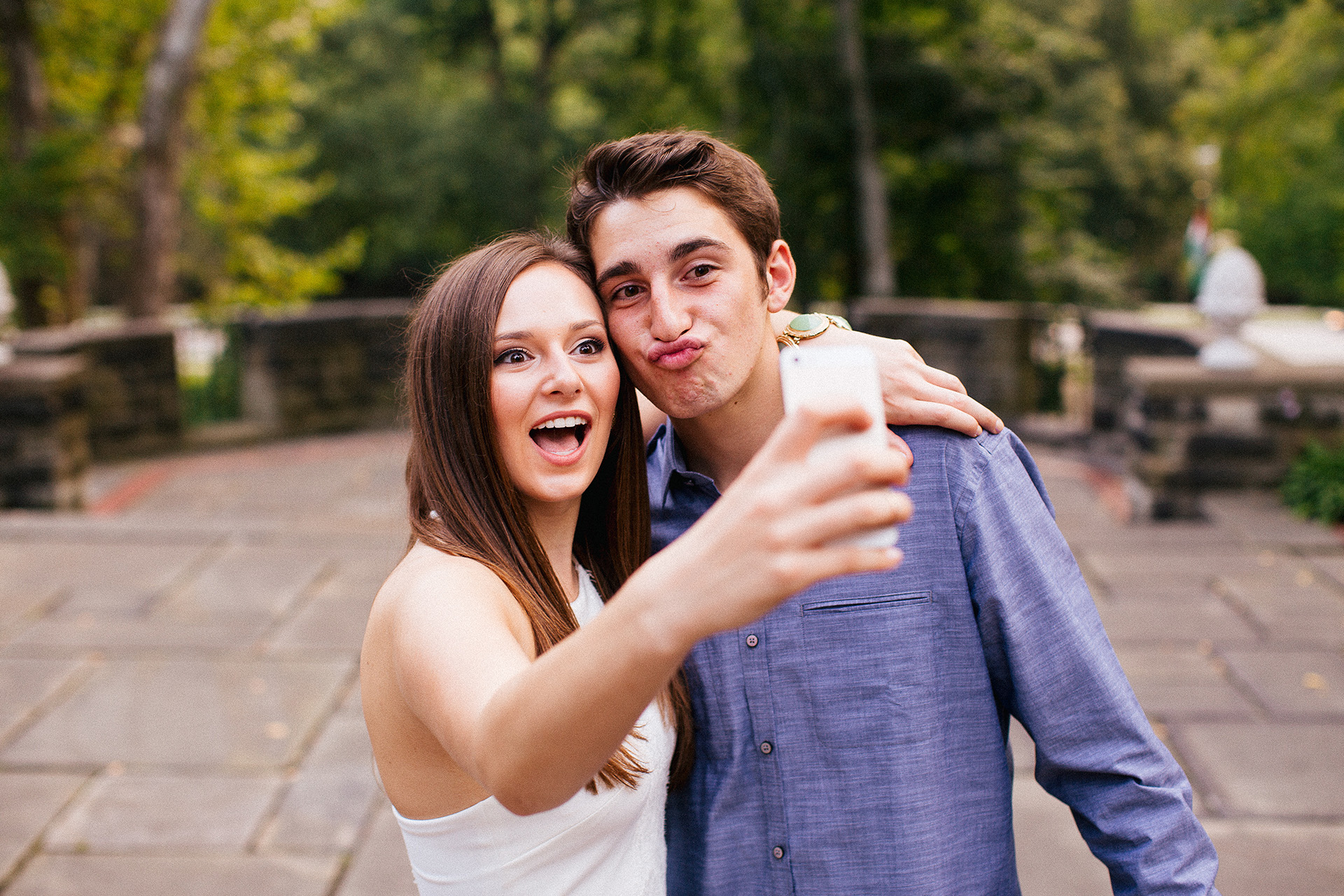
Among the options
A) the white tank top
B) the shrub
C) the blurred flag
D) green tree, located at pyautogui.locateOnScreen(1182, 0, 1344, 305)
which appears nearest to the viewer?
the white tank top

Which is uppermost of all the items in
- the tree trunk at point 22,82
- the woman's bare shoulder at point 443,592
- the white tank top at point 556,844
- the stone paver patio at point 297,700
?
the tree trunk at point 22,82

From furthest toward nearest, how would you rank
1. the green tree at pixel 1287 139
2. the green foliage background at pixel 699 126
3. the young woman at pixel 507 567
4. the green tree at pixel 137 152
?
the green tree at pixel 1287 139, the green foliage background at pixel 699 126, the green tree at pixel 137 152, the young woman at pixel 507 567

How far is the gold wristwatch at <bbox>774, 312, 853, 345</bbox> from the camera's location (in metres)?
2.08

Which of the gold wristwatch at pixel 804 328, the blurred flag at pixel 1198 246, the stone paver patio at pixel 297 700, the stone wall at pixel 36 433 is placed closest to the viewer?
the gold wristwatch at pixel 804 328

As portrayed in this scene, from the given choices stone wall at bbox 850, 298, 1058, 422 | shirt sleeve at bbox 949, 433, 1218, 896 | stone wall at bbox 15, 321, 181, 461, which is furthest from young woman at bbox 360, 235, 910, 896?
stone wall at bbox 15, 321, 181, 461

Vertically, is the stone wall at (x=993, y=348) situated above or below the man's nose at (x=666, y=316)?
below

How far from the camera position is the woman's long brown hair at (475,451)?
1.64 meters

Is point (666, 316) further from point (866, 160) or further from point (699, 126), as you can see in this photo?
point (699, 126)

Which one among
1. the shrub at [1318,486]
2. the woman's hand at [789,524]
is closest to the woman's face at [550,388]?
the woman's hand at [789,524]

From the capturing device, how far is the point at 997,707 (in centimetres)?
185

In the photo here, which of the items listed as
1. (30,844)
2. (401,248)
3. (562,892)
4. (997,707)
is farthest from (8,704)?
(401,248)

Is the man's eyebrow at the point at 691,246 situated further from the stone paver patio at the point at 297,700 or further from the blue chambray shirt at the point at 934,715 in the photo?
the stone paver patio at the point at 297,700

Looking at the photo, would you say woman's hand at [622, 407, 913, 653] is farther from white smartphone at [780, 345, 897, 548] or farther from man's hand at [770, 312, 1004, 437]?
man's hand at [770, 312, 1004, 437]

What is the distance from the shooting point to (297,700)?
4402 millimetres
